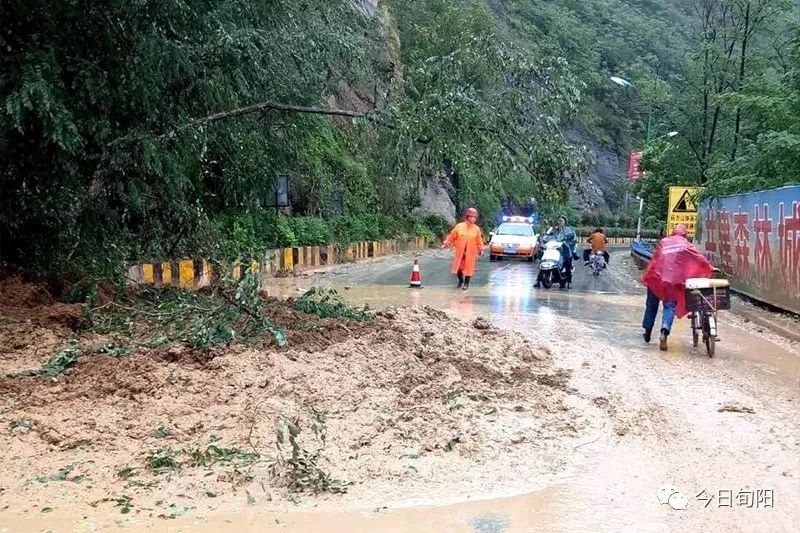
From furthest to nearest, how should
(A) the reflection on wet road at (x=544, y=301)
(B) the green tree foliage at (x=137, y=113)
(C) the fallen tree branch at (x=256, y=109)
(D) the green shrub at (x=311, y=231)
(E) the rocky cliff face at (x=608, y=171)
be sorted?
(E) the rocky cliff face at (x=608, y=171) → (D) the green shrub at (x=311, y=231) → (A) the reflection on wet road at (x=544, y=301) → (C) the fallen tree branch at (x=256, y=109) → (B) the green tree foliage at (x=137, y=113)

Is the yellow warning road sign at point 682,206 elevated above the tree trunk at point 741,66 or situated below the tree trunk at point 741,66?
below

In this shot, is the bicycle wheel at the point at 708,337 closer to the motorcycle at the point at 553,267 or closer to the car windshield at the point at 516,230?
the motorcycle at the point at 553,267

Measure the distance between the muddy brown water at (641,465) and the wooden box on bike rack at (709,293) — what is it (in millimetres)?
646

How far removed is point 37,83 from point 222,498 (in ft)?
19.1

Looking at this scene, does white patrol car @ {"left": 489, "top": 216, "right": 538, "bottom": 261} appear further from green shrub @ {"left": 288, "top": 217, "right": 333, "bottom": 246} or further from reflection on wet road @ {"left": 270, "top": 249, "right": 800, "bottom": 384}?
green shrub @ {"left": 288, "top": 217, "right": 333, "bottom": 246}

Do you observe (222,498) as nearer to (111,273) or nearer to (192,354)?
(192,354)

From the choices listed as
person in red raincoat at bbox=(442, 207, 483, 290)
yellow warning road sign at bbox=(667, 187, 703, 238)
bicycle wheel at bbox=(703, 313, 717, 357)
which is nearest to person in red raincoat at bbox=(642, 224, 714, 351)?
bicycle wheel at bbox=(703, 313, 717, 357)

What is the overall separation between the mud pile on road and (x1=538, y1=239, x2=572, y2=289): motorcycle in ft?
30.7

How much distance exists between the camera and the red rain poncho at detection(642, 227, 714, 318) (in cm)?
973

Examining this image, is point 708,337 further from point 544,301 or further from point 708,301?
point 544,301

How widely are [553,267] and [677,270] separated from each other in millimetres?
8016

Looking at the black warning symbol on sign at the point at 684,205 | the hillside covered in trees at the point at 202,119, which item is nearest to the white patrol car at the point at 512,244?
the black warning symbol on sign at the point at 684,205

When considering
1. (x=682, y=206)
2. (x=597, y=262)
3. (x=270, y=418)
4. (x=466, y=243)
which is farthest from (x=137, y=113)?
(x=597, y=262)

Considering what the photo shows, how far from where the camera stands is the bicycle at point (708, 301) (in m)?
9.47
